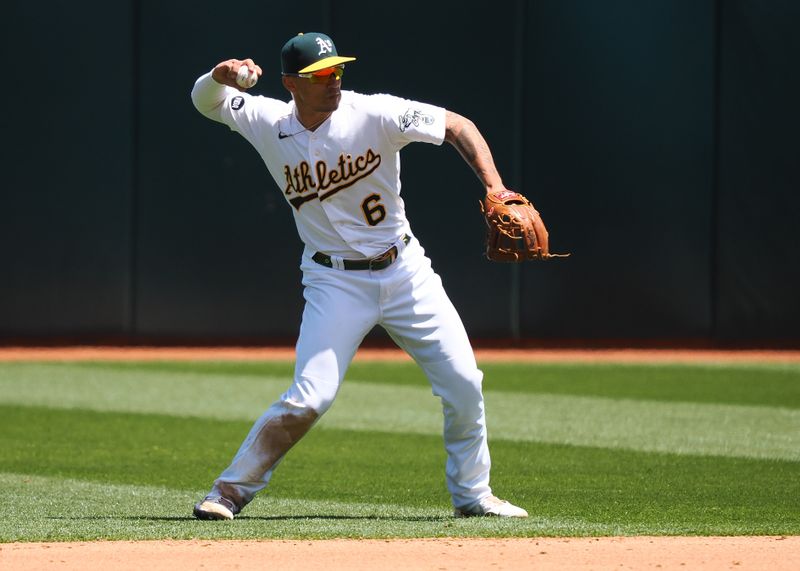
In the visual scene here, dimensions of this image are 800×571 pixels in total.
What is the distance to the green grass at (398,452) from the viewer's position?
239 inches

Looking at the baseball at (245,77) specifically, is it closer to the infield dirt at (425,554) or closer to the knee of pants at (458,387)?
the knee of pants at (458,387)

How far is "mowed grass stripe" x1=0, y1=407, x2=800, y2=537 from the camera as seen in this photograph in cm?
610

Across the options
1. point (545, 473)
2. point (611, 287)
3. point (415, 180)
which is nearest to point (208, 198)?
point (415, 180)

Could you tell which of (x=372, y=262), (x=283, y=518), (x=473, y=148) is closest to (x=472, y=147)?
(x=473, y=148)

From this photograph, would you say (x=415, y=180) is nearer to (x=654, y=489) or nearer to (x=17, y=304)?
(x=17, y=304)

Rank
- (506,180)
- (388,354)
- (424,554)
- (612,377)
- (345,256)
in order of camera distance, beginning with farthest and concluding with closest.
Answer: (506,180) < (388,354) < (612,377) < (345,256) < (424,554)

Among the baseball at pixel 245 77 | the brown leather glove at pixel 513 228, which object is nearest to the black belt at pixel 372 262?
the brown leather glove at pixel 513 228

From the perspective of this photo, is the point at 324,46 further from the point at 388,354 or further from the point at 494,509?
the point at 388,354

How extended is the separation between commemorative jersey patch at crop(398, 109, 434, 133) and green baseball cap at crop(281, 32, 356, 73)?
311 millimetres

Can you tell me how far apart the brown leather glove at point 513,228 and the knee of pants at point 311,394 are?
82 centimetres

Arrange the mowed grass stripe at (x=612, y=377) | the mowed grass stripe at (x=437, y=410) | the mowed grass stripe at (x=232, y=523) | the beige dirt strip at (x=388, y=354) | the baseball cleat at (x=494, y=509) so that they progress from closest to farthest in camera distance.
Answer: the mowed grass stripe at (x=232, y=523) < the baseball cleat at (x=494, y=509) < the mowed grass stripe at (x=437, y=410) < the mowed grass stripe at (x=612, y=377) < the beige dirt strip at (x=388, y=354)

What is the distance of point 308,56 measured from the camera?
5.77 meters

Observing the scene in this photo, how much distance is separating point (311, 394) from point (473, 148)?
1.11m

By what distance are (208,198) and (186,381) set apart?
3494mm
